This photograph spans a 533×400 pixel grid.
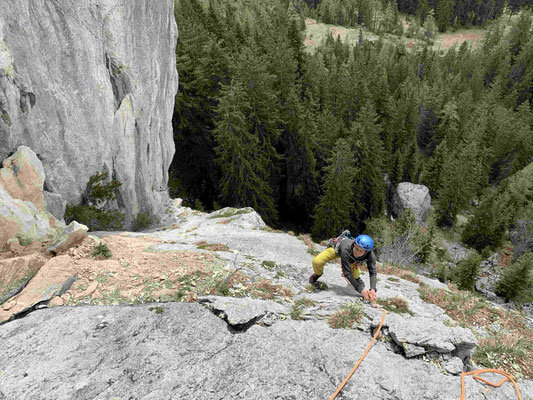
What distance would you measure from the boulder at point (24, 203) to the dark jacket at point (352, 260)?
9.72m

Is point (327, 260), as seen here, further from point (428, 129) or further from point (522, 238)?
point (428, 129)

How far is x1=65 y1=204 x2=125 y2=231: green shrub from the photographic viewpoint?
1347 centimetres

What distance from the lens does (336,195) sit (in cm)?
2992

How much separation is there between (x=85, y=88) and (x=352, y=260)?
1383 cm

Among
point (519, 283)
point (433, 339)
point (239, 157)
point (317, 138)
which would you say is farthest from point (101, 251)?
point (519, 283)

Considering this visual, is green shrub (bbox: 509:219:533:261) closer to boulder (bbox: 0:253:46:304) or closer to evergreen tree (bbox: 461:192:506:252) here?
evergreen tree (bbox: 461:192:506:252)

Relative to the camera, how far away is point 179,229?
725 inches

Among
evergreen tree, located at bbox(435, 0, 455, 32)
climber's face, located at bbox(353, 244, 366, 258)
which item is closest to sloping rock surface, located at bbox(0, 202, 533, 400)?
climber's face, located at bbox(353, 244, 366, 258)

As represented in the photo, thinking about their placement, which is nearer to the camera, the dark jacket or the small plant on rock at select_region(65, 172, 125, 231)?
the dark jacket

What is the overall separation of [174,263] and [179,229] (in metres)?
9.04

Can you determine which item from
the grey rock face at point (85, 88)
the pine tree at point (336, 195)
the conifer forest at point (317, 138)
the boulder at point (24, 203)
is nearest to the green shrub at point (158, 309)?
the boulder at point (24, 203)

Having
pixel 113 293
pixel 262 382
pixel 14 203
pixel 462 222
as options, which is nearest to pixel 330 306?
pixel 262 382

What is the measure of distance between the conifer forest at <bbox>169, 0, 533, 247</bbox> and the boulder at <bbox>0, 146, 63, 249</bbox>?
16.9 metres

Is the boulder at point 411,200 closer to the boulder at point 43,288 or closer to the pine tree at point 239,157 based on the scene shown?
the pine tree at point 239,157
